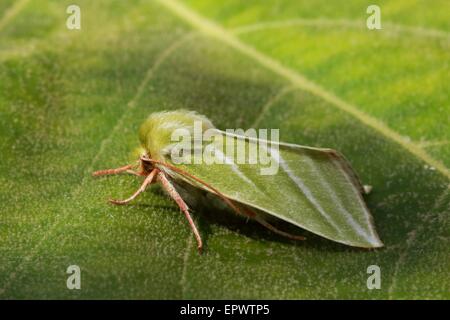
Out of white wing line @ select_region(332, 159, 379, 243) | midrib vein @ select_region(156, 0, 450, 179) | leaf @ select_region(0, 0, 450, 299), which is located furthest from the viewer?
midrib vein @ select_region(156, 0, 450, 179)

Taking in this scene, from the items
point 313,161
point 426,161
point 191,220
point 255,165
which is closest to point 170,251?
point 191,220

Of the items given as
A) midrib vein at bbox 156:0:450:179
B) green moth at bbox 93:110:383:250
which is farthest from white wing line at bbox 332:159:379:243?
midrib vein at bbox 156:0:450:179

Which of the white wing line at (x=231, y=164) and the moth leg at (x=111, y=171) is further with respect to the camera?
the moth leg at (x=111, y=171)

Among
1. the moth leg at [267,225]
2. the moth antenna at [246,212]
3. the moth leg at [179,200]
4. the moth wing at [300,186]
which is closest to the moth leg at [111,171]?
the moth leg at [179,200]

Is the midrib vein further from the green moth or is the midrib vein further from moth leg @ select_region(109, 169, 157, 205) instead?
moth leg @ select_region(109, 169, 157, 205)

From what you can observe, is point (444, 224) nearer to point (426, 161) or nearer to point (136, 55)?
point (426, 161)

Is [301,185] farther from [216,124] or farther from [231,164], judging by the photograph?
[216,124]

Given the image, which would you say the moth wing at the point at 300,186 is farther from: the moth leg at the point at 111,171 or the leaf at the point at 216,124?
the moth leg at the point at 111,171

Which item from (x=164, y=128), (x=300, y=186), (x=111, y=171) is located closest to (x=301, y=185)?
(x=300, y=186)

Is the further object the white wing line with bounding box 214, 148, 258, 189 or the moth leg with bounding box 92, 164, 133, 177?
the moth leg with bounding box 92, 164, 133, 177
